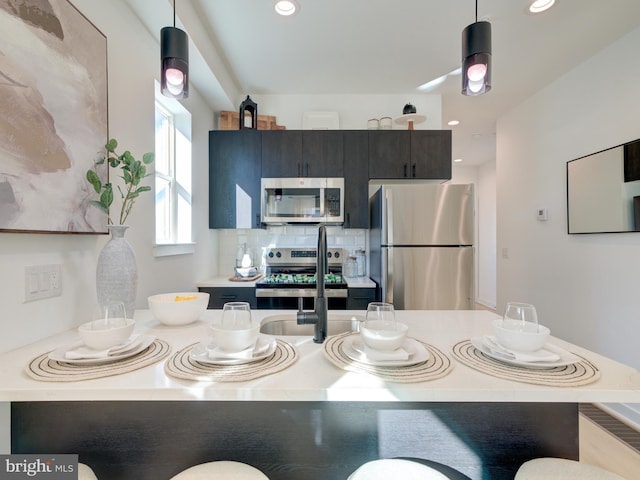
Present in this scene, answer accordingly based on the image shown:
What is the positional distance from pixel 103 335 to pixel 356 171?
7.86ft

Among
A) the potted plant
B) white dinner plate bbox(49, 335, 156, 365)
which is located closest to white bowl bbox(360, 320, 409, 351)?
white dinner plate bbox(49, 335, 156, 365)

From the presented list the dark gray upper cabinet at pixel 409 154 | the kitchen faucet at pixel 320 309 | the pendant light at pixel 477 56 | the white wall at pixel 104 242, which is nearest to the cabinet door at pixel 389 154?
the dark gray upper cabinet at pixel 409 154

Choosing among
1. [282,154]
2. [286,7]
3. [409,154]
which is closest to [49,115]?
[286,7]

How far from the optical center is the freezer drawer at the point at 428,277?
7.95 feet

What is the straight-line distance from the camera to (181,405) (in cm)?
92

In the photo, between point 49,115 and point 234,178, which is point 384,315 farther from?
point 234,178

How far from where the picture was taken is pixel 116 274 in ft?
3.92

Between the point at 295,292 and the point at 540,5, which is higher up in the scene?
the point at 540,5

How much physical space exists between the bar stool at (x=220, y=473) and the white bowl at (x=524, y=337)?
29.0 inches

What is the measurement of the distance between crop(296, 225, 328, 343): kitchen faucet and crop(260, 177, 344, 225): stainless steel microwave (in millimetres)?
1706

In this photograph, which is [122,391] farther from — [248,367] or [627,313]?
[627,313]

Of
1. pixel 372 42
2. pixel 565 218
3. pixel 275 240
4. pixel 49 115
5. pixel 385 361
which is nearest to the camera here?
pixel 385 361

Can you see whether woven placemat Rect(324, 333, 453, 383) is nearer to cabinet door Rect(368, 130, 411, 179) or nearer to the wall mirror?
cabinet door Rect(368, 130, 411, 179)

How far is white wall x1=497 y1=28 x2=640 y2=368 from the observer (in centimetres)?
218
